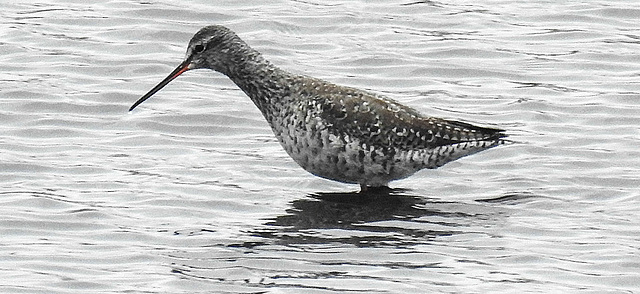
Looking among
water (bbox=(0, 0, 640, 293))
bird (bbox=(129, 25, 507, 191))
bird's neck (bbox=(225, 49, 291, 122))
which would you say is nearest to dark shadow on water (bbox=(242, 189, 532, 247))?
water (bbox=(0, 0, 640, 293))

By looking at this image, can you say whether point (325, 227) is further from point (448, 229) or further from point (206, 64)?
point (206, 64)

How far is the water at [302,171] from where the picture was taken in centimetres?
1014

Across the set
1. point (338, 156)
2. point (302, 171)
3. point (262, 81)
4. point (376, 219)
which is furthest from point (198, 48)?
point (376, 219)

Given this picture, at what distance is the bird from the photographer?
11.9 meters

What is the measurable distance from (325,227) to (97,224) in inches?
62.1

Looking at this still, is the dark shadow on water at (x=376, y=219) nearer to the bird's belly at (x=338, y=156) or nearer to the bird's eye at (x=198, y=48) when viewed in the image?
the bird's belly at (x=338, y=156)

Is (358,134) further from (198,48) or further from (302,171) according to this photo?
(198,48)

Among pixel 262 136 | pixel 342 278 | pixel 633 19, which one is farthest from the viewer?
pixel 633 19

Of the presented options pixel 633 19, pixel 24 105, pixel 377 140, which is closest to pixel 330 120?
pixel 377 140

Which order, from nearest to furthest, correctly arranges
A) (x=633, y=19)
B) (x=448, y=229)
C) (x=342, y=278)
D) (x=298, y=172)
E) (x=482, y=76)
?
(x=342, y=278) < (x=448, y=229) < (x=298, y=172) < (x=482, y=76) < (x=633, y=19)

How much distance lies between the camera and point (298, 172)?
42.2 feet

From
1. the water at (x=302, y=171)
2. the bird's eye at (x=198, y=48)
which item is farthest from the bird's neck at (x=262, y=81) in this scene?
the water at (x=302, y=171)

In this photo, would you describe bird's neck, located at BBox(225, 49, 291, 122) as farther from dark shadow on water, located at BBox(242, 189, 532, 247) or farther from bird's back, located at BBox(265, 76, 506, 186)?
dark shadow on water, located at BBox(242, 189, 532, 247)

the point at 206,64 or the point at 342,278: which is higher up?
the point at 206,64
